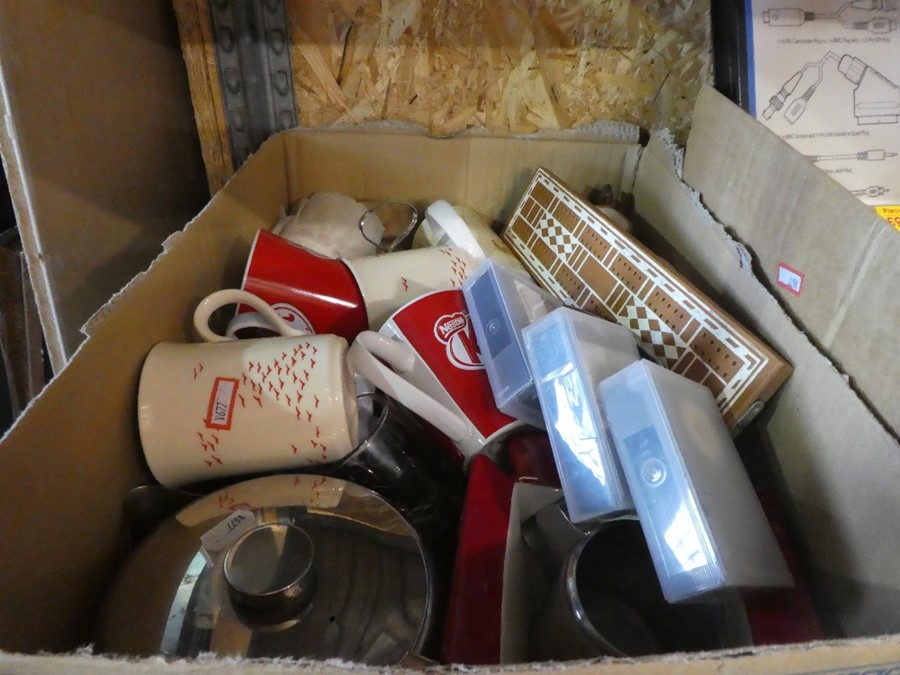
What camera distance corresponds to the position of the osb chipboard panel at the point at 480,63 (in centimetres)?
94

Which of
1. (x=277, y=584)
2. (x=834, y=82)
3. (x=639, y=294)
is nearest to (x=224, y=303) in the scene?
(x=277, y=584)

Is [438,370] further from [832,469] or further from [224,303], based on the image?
[832,469]

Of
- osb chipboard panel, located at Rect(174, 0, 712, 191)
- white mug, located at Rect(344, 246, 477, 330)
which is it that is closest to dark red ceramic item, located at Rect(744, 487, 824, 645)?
white mug, located at Rect(344, 246, 477, 330)

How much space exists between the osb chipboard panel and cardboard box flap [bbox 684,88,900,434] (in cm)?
19

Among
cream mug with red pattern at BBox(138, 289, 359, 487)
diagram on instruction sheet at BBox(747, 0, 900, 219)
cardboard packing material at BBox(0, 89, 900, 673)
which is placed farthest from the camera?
diagram on instruction sheet at BBox(747, 0, 900, 219)

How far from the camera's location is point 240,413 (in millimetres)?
605

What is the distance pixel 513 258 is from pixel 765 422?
416 millimetres

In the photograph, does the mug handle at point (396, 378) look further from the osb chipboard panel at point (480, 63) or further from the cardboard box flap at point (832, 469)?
the osb chipboard panel at point (480, 63)

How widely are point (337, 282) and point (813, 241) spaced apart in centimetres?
55

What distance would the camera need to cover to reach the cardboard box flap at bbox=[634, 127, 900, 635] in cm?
50

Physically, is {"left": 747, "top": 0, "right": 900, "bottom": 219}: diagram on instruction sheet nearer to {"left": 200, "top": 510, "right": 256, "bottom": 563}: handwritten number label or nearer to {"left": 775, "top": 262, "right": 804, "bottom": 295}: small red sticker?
{"left": 775, "top": 262, "right": 804, "bottom": 295}: small red sticker

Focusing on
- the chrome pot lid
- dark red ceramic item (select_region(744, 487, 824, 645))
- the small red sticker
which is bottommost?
dark red ceramic item (select_region(744, 487, 824, 645))

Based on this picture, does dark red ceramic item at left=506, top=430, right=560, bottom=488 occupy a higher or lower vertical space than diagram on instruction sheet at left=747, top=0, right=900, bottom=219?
lower

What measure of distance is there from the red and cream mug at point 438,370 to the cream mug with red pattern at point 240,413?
6cm
